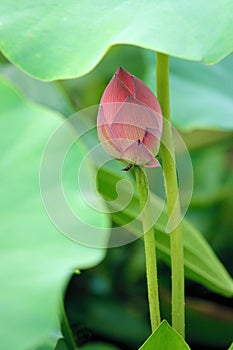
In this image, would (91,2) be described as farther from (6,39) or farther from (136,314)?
(136,314)

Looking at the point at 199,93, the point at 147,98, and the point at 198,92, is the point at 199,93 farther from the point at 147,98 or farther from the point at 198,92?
the point at 147,98

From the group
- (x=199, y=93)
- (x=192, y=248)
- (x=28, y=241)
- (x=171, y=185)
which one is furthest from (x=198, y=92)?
(x=28, y=241)

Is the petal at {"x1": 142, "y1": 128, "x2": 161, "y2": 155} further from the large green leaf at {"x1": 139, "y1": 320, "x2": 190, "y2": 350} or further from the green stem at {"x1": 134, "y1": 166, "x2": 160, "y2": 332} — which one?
the large green leaf at {"x1": 139, "y1": 320, "x2": 190, "y2": 350}

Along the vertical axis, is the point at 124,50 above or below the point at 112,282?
above

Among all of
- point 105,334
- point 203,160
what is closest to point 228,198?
point 203,160

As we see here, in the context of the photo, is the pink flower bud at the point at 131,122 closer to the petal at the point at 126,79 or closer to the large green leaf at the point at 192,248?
the petal at the point at 126,79

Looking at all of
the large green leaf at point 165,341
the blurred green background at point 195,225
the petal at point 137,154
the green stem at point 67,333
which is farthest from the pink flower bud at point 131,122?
the blurred green background at point 195,225
